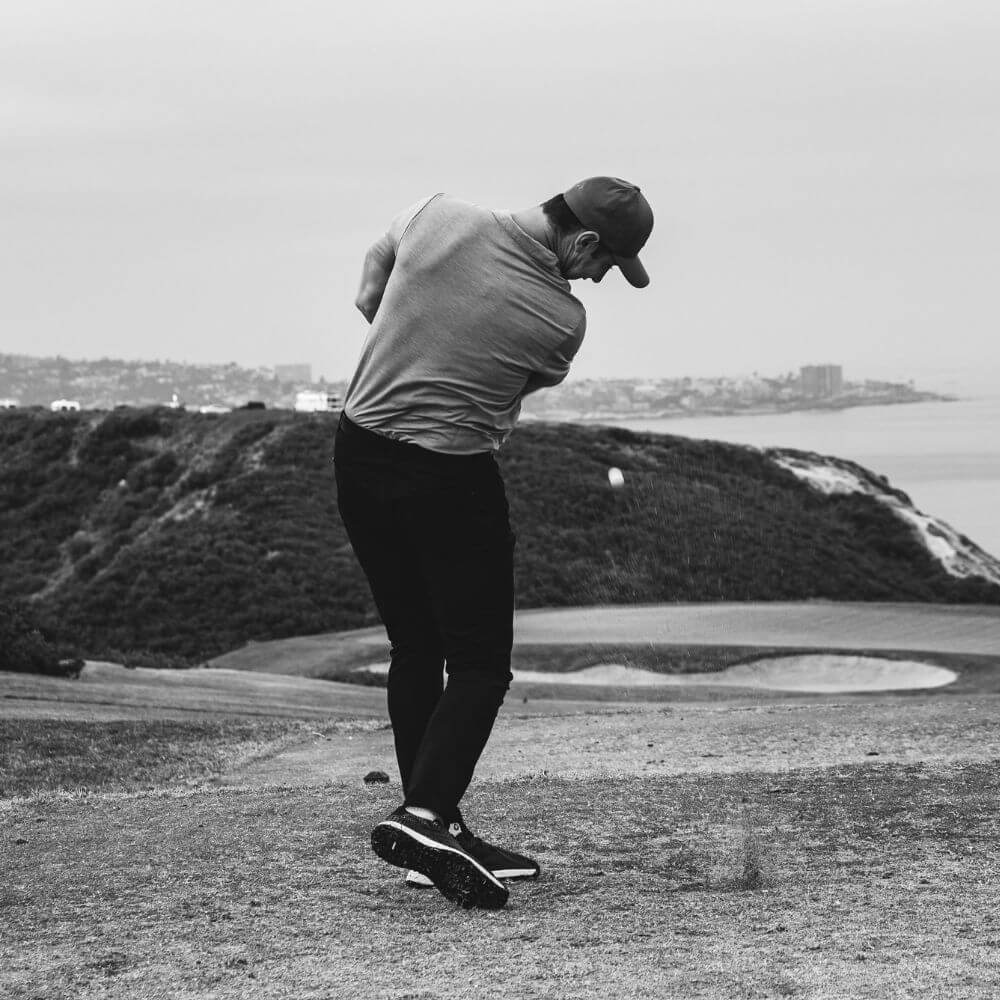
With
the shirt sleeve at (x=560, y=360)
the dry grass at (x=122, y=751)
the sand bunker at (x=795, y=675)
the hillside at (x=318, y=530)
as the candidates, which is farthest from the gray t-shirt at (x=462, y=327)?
the hillside at (x=318, y=530)

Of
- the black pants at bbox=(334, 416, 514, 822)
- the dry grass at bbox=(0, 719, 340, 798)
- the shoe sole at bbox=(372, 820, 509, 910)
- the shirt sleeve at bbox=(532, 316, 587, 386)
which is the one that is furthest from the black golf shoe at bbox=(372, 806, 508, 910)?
the dry grass at bbox=(0, 719, 340, 798)

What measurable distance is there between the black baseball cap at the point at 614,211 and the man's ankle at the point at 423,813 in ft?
5.02

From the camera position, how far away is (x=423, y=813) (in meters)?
4.02

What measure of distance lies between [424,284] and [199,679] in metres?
11.7

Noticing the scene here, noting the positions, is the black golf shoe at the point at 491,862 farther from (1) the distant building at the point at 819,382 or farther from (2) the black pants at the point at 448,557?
(1) the distant building at the point at 819,382

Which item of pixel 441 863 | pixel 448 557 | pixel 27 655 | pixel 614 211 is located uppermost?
pixel 614 211

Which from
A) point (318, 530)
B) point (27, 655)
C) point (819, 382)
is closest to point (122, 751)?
point (27, 655)

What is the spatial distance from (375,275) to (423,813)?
146 cm

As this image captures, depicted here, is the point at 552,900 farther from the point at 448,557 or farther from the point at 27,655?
the point at 27,655

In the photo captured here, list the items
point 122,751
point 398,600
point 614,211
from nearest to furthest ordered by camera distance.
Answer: point 614,211
point 398,600
point 122,751

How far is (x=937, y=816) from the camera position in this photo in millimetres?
5105

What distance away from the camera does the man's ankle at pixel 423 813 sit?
401 cm

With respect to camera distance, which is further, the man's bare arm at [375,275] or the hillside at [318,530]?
the hillside at [318,530]

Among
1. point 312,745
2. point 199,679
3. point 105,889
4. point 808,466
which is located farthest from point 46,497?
point 105,889
